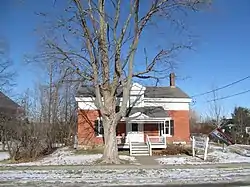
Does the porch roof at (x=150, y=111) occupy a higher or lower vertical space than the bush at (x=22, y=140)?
higher

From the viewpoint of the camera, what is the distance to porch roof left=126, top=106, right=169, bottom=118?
30.1 m

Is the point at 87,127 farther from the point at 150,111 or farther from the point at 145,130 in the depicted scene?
the point at 150,111

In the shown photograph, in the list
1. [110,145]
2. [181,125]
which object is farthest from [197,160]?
[181,125]

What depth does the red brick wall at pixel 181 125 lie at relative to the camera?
31672 millimetres

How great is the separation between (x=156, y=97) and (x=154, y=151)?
6824 mm

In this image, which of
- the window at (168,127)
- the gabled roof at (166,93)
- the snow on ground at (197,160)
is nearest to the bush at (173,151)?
the snow on ground at (197,160)

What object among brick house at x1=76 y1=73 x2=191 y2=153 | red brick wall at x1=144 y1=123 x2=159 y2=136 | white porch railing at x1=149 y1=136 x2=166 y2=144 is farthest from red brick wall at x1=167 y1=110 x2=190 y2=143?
white porch railing at x1=149 y1=136 x2=166 y2=144

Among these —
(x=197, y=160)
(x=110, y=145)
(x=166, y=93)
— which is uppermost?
(x=166, y=93)

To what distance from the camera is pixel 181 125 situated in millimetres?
31953

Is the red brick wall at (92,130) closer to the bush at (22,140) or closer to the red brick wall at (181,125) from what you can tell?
the red brick wall at (181,125)

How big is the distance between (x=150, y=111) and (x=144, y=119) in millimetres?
1949

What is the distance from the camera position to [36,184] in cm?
1116

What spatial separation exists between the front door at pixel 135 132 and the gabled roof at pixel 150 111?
1.18m

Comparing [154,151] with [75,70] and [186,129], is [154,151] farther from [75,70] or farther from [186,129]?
[75,70]
